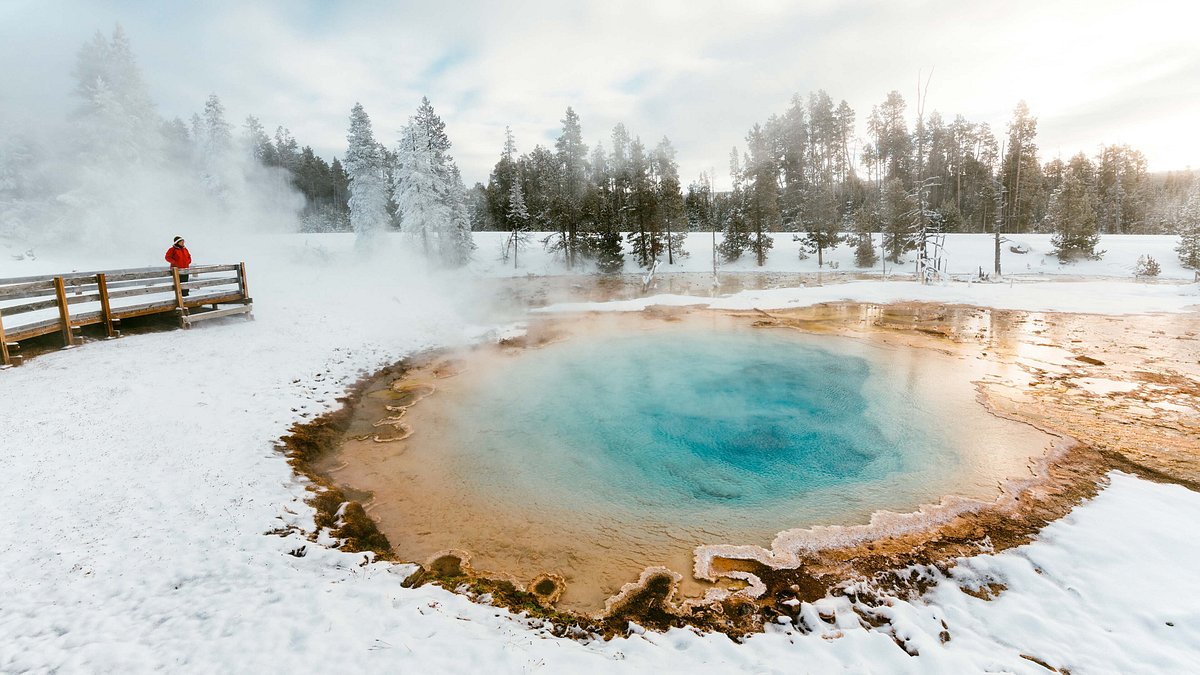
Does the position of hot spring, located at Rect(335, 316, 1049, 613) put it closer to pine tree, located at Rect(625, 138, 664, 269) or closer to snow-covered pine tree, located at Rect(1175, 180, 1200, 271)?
pine tree, located at Rect(625, 138, 664, 269)

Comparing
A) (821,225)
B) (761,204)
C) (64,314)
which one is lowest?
(64,314)

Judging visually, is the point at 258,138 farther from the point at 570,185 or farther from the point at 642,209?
the point at 642,209

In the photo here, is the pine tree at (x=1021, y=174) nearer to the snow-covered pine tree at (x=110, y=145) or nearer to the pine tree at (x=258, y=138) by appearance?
the snow-covered pine tree at (x=110, y=145)

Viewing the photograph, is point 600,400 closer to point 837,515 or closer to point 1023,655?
point 837,515

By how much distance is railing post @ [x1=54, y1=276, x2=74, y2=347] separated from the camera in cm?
1030

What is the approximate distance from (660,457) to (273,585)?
20.8ft

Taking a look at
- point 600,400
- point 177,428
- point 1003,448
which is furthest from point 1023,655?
point 177,428

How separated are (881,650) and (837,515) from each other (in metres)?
2.86

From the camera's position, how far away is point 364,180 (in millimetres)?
39562

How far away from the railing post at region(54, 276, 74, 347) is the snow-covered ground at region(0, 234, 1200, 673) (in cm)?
144

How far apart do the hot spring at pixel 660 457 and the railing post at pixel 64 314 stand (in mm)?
7074

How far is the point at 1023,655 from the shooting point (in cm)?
428

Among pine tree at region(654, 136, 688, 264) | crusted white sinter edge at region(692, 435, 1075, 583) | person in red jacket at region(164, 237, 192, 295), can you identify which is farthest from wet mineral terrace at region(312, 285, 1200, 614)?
pine tree at region(654, 136, 688, 264)

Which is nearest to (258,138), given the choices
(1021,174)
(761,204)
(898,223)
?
(761,204)
